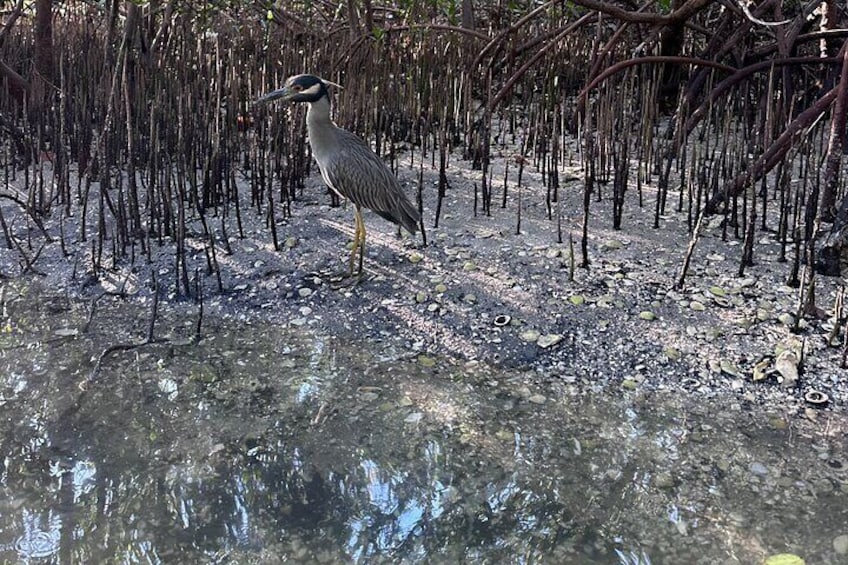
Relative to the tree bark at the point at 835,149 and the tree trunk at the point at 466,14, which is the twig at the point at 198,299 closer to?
the tree bark at the point at 835,149

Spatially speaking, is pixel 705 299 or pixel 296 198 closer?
pixel 705 299

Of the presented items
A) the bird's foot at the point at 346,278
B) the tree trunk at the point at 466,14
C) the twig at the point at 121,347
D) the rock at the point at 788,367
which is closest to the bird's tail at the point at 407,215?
the bird's foot at the point at 346,278

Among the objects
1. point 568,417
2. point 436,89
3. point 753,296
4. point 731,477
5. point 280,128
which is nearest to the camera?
point 731,477

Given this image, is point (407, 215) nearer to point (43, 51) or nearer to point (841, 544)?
point (841, 544)

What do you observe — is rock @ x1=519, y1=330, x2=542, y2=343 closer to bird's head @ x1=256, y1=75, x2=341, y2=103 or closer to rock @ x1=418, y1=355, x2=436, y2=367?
rock @ x1=418, y1=355, x2=436, y2=367

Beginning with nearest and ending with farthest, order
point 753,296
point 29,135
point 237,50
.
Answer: point 753,296 → point 29,135 → point 237,50

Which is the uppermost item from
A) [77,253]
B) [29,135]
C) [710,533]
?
[29,135]

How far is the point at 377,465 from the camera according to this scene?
8.79ft

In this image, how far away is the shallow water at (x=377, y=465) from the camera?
2.30 metres

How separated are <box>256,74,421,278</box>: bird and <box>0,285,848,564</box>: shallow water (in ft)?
2.53

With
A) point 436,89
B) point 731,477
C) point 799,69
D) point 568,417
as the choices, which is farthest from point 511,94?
point 731,477

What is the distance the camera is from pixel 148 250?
412cm

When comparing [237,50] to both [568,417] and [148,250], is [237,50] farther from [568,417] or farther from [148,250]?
[568,417]

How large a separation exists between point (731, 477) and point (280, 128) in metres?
3.09
